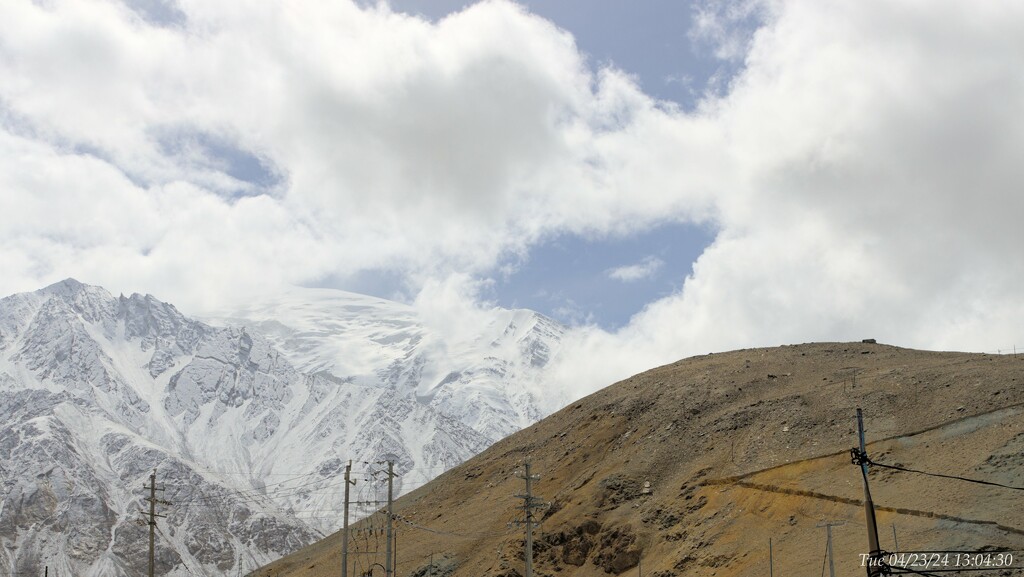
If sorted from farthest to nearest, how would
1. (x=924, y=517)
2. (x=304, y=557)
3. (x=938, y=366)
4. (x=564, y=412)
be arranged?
(x=304, y=557) → (x=564, y=412) → (x=938, y=366) → (x=924, y=517)

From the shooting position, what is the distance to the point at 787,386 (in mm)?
86500

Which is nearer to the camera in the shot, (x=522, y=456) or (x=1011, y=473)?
(x=1011, y=473)

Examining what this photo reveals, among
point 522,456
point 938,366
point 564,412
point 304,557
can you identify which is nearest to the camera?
point 938,366

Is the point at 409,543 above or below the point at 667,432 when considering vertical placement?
below

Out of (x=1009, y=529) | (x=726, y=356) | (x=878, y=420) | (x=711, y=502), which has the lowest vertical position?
(x=1009, y=529)

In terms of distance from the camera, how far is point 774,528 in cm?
6600

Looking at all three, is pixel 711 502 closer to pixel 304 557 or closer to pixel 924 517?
pixel 924 517

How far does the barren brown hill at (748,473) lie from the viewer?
60.9 m

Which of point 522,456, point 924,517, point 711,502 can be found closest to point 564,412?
point 522,456

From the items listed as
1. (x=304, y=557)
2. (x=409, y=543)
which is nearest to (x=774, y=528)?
(x=409, y=543)

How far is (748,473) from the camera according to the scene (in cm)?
7306

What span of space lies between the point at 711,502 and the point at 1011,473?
19450 mm

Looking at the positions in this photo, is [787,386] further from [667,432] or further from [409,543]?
[409,543]

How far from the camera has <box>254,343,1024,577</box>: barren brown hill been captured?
200ft
